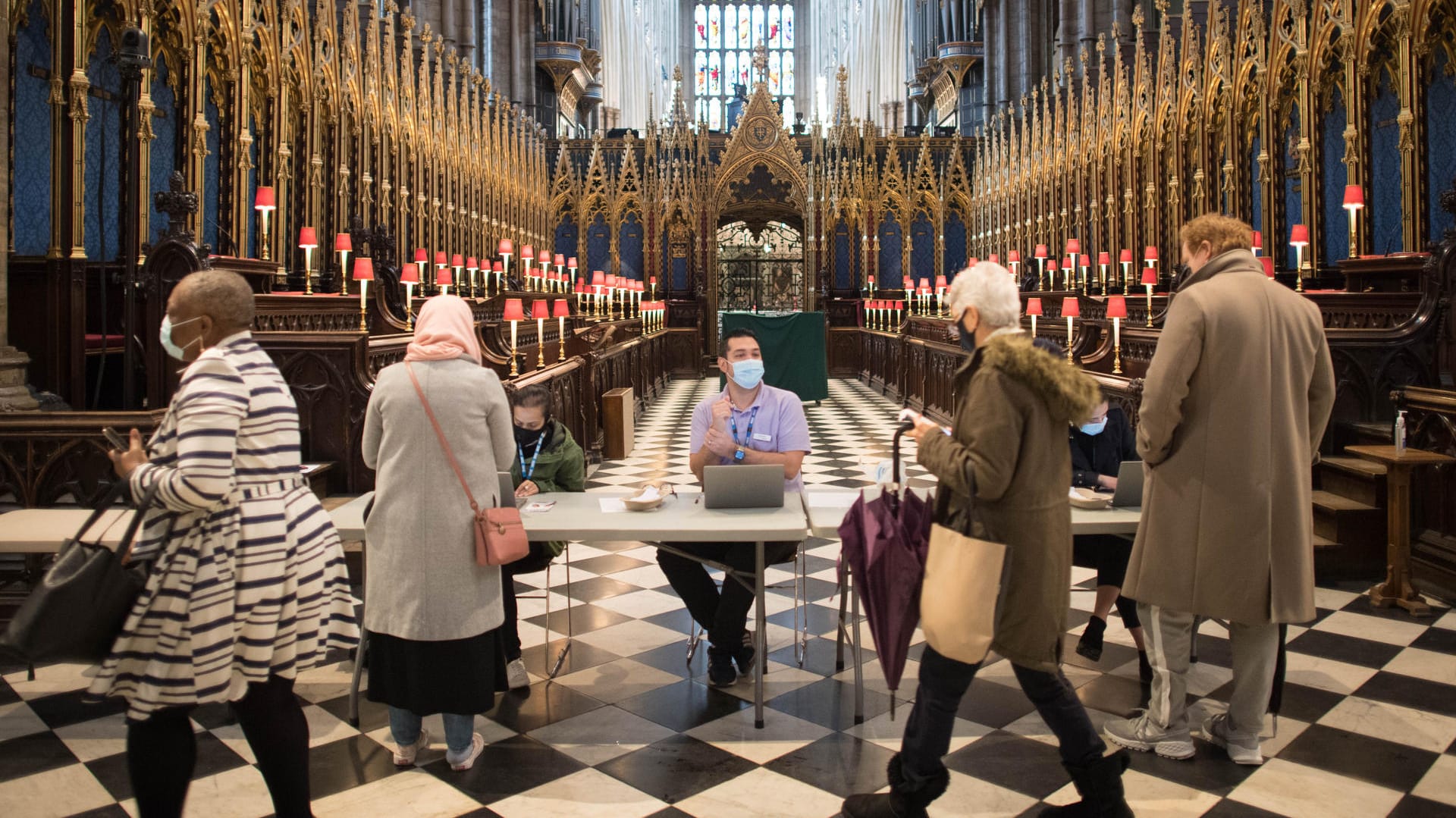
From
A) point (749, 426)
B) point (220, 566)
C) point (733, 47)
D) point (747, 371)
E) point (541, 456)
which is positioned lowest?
point (220, 566)

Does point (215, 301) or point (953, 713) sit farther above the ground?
point (215, 301)

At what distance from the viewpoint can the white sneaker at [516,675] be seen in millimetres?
4051

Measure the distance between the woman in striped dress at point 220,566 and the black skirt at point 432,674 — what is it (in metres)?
0.53

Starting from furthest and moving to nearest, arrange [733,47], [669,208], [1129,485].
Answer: [733,47], [669,208], [1129,485]

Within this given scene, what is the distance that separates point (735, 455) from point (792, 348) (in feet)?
31.4

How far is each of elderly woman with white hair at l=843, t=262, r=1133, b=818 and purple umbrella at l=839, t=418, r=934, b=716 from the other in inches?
3.1

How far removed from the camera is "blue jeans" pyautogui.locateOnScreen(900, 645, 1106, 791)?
266cm

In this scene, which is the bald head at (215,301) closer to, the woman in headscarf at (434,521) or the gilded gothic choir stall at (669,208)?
the woman in headscarf at (434,521)

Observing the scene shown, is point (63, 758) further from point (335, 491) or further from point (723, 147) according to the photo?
point (723, 147)

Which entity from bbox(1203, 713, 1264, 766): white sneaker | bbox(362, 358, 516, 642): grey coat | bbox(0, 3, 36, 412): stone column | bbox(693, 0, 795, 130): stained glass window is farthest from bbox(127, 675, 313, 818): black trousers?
bbox(693, 0, 795, 130): stained glass window

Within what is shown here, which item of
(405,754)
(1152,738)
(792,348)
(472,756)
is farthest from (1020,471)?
(792,348)

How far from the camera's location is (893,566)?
9.00ft

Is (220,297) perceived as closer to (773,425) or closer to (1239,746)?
(773,425)

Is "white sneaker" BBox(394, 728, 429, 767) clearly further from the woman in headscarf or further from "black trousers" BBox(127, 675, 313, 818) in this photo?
"black trousers" BBox(127, 675, 313, 818)
